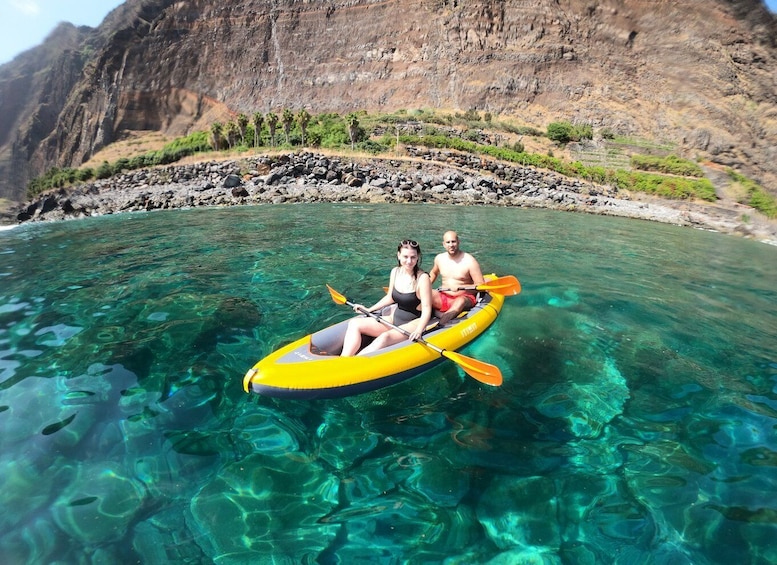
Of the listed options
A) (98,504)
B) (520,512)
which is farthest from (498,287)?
(98,504)

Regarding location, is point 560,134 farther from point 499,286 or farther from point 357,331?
point 357,331

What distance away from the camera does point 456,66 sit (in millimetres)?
43062

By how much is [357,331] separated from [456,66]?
149 ft

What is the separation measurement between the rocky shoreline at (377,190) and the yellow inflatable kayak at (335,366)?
16908 mm

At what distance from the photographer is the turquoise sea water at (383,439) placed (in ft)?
8.47

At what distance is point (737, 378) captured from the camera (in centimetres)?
456

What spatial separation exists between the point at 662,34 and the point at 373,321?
4907cm

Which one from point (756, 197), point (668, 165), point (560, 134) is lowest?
point (756, 197)

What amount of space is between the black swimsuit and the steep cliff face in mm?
34820

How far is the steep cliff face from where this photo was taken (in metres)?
35.6

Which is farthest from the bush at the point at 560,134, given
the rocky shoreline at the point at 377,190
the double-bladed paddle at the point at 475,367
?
the double-bladed paddle at the point at 475,367

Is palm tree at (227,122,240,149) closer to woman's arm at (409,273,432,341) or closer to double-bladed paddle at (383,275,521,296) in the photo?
double-bladed paddle at (383,275,521,296)

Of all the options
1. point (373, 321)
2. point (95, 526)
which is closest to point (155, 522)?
point (95, 526)

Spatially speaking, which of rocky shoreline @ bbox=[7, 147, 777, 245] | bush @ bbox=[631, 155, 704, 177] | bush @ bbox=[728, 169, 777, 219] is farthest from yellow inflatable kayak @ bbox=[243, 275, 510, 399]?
bush @ bbox=[631, 155, 704, 177]
